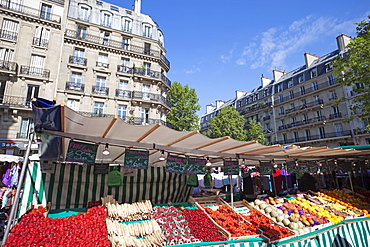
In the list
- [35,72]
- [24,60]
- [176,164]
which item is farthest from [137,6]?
[176,164]

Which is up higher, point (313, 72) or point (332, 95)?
point (313, 72)

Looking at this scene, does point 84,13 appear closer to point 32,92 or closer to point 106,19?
point 106,19

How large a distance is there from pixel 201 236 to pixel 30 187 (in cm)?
473

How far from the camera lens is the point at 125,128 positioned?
4.40 meters

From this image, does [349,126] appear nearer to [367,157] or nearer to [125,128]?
[367,157]

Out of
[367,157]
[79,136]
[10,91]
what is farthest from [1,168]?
[367,157]

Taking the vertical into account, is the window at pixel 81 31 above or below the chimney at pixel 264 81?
below

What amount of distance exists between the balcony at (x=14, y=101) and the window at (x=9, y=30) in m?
5.81

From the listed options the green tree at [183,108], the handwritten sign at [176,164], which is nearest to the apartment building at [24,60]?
the green tree at [183,108]

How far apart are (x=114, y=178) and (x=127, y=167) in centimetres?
138

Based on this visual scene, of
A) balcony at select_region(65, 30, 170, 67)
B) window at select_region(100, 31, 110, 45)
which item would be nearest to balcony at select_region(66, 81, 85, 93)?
balcony at select_region(65, 30, 170, 67)

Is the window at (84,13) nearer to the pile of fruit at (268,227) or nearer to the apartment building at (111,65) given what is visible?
the apartment building at (111,65)

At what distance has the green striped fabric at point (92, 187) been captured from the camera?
5.66m

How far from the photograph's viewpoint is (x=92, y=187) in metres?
6.44
